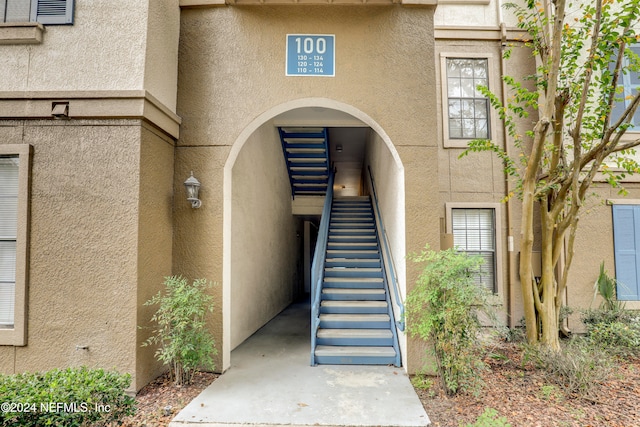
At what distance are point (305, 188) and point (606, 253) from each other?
6.67 metres

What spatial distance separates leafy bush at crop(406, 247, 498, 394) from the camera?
363 centimetres

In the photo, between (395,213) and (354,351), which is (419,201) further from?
(354,351)

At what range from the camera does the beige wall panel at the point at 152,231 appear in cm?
378

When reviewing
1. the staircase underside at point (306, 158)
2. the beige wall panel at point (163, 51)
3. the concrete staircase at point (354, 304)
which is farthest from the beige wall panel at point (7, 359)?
the staircase underside at point (306, 158)

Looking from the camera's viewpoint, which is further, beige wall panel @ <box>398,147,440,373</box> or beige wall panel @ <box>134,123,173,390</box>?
beige wall panel @ <box>398,147,440,373</box>

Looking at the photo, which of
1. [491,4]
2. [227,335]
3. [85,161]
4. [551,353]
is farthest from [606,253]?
[85,161]

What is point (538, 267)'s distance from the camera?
6.24 metres

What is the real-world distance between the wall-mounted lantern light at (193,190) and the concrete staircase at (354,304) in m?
2.44

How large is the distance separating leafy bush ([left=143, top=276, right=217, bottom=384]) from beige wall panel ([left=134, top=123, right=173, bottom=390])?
0.35 ft

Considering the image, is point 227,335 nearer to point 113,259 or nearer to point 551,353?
point 113,259

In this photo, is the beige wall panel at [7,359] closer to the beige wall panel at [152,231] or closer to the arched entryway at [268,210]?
the beige wall panel at [152,231]

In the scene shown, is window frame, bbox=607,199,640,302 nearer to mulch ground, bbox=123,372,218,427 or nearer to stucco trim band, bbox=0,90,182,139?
mulch ground, bbox=123,372,218,427

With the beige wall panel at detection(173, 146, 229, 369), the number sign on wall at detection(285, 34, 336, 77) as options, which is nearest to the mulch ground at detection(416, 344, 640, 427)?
the beige wall panel at detection(173, 146, 229, 369)

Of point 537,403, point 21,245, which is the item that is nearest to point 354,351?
point 537,403
